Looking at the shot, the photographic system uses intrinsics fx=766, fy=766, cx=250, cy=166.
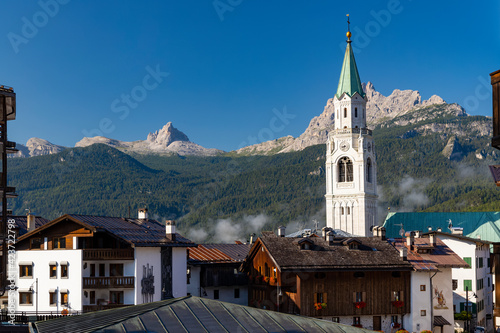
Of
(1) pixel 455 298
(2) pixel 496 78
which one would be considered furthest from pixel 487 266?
(2) pixel 496 78

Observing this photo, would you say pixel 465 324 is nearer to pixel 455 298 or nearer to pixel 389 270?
pixel 455 298

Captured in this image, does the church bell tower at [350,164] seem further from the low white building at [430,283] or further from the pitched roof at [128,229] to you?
the pitched roof at [128,229]

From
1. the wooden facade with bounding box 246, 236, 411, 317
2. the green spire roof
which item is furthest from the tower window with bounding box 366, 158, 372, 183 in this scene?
the wooden facade with bounding box 246, 236, 411, 317

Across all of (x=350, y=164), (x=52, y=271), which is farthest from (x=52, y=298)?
(x=350, y=164)

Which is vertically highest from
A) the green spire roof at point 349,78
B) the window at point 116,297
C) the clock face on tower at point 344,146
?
the green spire roof at point 349,78

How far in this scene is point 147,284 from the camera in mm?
62844

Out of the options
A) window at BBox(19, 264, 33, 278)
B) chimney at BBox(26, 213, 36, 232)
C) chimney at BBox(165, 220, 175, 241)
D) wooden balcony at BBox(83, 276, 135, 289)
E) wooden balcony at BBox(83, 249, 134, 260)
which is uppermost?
chimney at BBox(26, 213, 36, 232)

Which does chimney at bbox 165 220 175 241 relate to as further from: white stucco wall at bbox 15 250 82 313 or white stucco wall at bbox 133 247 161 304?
white stucco wall at bbox 15 250 82 313

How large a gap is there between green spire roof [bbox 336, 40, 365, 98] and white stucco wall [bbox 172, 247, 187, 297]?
7655cm

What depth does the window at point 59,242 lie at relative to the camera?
2466 inches

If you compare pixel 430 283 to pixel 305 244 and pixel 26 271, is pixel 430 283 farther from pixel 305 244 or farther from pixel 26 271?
pixel 26 271

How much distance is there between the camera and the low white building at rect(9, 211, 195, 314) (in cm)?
6094

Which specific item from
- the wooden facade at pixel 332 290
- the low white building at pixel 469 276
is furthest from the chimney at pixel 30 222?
the low white building at pixel 469 276

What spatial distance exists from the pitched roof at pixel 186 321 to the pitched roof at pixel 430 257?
38704 mm
